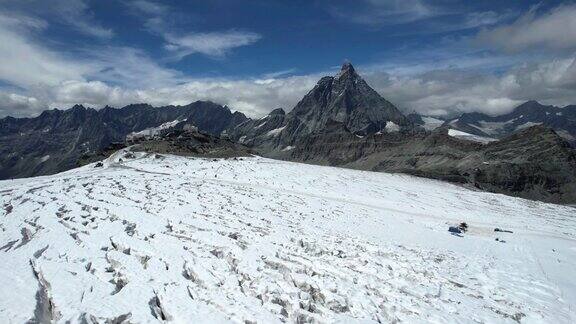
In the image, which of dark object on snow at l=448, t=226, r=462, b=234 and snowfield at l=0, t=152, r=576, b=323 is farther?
dark object on snow at l=448, t=226, r=462, b=234

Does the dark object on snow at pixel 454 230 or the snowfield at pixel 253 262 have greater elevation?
the dark object on snow at pixel 454 230

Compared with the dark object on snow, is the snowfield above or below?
below

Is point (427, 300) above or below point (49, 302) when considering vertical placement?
above

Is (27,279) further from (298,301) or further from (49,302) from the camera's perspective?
(298,301)

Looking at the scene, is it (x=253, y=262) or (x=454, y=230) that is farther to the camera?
(x=454, y=230)

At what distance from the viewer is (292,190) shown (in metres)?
52.2

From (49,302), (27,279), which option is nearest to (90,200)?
(27,279)

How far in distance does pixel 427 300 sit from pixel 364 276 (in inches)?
125

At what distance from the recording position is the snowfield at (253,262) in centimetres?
1529

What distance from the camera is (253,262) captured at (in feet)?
66.0

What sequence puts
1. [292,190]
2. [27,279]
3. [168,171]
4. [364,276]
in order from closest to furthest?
[27,279] → [364,276] → [292,190] → [168,171]

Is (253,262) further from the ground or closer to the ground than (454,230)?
closer to the ground

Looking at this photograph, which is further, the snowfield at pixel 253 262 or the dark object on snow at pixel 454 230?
the dark object on snow at pixel 454 230

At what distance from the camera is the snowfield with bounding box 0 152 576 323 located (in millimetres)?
15289
